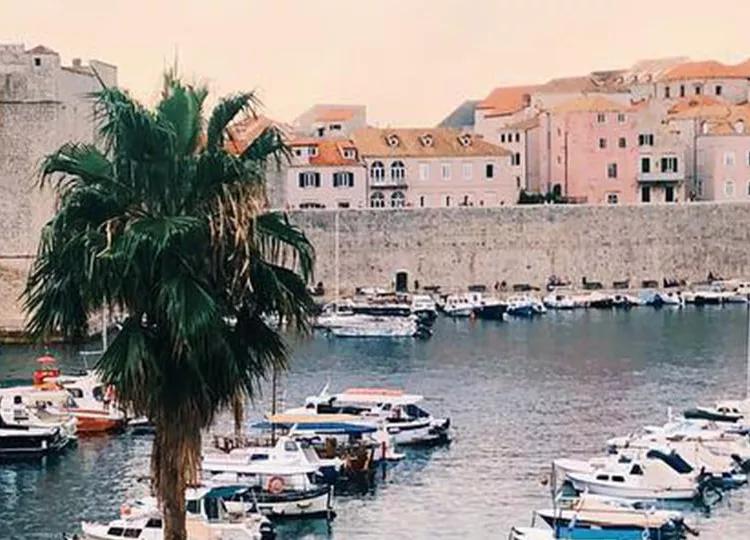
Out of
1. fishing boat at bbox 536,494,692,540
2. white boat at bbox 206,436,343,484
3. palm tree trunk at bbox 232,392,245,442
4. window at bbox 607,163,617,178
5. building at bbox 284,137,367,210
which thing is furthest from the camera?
window at bbox 607,163,617,178

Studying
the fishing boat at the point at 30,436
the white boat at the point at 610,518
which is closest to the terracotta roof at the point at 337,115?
the fishing boat at the point at 30,436

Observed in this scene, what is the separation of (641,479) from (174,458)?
14864 millimetres

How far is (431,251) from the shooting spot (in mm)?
54469

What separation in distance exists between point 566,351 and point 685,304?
12.9 metres

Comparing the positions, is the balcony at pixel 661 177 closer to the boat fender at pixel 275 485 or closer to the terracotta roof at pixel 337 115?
the terracotta roof at pixel 337 115

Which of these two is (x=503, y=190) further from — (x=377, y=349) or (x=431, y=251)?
(x=377, y=349)

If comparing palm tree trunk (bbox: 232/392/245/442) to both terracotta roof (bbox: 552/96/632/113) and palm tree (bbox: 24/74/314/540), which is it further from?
terracotta roof (bbox: 552/96/632/113)

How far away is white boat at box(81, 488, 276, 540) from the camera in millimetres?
18156

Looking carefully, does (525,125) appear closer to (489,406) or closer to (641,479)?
(489,406)

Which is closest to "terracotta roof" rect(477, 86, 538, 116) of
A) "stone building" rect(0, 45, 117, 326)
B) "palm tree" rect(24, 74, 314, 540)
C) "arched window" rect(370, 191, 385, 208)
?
"arched window" rect(370, 191, 385, 208)

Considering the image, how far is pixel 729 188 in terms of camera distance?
61875 millimetres

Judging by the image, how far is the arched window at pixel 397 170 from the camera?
5950 centimetres

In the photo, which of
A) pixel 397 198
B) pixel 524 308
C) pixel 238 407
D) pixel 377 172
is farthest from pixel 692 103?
pixel 238 407

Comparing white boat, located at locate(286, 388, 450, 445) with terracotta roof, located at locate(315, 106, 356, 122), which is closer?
white boat, located at locate(286, 388, 450, 445)
